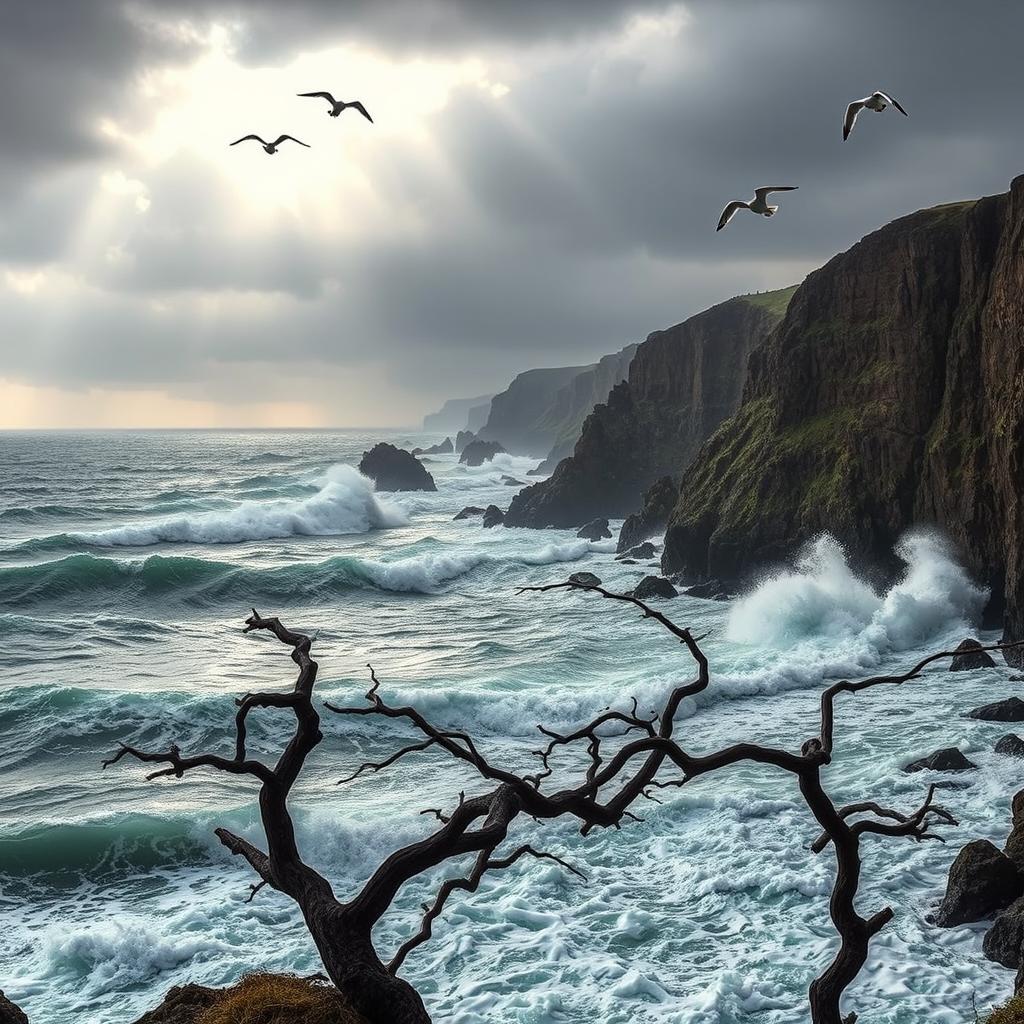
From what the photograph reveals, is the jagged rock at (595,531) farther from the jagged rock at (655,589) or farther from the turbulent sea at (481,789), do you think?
the jagged rock at (655,589)

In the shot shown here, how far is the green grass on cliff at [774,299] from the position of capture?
68.6 meters

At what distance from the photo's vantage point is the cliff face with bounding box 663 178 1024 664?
29.3 meters

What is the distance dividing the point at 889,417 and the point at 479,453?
13651 centimetres

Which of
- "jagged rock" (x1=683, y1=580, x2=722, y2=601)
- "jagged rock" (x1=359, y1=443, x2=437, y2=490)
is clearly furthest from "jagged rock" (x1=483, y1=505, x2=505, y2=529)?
"jagged rock" (x1=359, y1=443, x2=437, y2=490)

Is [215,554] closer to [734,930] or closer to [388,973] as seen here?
[734,930]

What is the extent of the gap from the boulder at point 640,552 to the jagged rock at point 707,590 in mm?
10742

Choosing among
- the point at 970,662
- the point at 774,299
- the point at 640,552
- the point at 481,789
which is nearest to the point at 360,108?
the point at 481,789

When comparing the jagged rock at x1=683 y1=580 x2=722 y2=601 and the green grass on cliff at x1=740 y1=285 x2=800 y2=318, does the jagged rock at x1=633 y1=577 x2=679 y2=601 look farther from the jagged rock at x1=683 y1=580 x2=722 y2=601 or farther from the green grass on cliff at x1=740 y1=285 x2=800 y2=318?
the green grass on cliff at x1=740 y1=285 x2=800 y2=318

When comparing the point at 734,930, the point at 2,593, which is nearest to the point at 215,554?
the point at 2,593

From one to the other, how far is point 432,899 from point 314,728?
366 inches

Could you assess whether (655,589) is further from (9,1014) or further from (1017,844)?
(9,1014)

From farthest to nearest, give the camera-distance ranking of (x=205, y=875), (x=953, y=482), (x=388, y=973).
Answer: (x=953, y=482) < (x=205, y=875) < (x=388, y=973)

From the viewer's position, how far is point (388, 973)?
609 centimetres

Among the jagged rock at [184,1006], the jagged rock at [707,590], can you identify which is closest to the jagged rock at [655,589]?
the jagged rock at [707,590]
